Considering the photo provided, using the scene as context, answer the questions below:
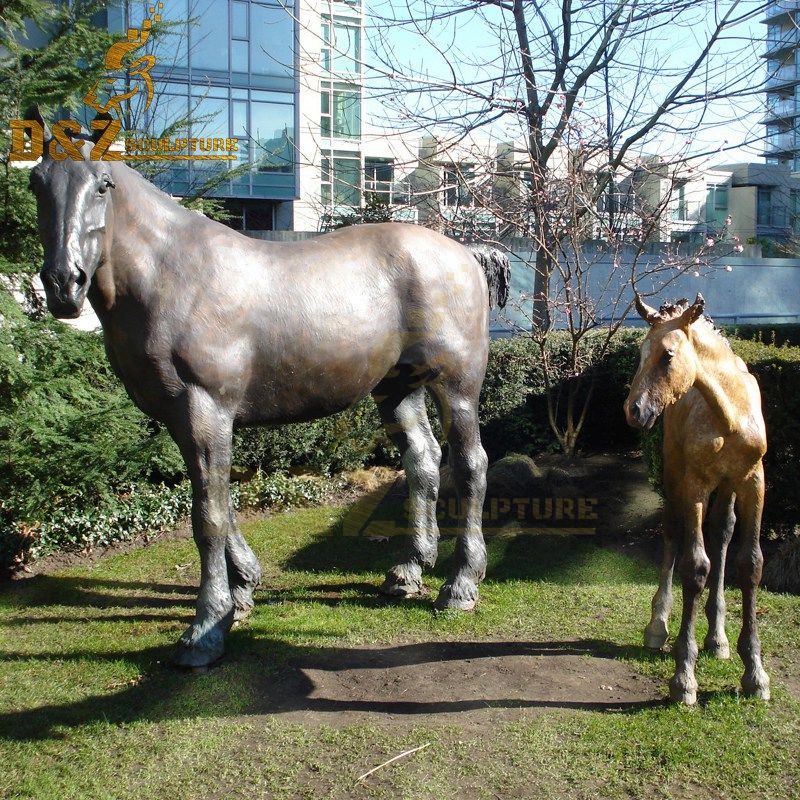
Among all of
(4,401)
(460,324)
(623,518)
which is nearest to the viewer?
(460,324)

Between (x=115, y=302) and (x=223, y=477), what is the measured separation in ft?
3.58

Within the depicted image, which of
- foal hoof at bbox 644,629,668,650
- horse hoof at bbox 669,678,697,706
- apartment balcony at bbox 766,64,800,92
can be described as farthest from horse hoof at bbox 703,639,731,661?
apartment balcony at bbox 766,64,800,92

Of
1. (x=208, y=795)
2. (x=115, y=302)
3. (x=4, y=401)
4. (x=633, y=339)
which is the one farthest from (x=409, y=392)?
(x=633, y=339)

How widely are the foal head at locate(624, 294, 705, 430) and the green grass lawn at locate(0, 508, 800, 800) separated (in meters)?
1.49

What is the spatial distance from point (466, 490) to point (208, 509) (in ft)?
5.87

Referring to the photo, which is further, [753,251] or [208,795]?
[753,251]

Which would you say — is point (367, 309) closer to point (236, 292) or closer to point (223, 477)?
point (236, 292)

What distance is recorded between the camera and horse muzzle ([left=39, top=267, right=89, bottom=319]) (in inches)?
138

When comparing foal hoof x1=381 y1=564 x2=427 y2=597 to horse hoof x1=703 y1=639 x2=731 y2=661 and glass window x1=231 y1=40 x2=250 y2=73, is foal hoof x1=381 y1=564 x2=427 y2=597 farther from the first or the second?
glass window x1=231 y1=40 x2=250 y2=73

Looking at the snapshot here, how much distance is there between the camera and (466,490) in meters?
5.14

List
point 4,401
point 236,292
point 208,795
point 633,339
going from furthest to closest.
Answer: point 633,339 → point 4,401 → point 236,292 → point 208,795

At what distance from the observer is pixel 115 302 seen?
13.0 ft

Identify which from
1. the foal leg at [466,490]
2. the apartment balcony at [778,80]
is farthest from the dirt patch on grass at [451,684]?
the apartment balcony at [778,80]

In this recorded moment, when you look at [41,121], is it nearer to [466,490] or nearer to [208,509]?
[208,509]
